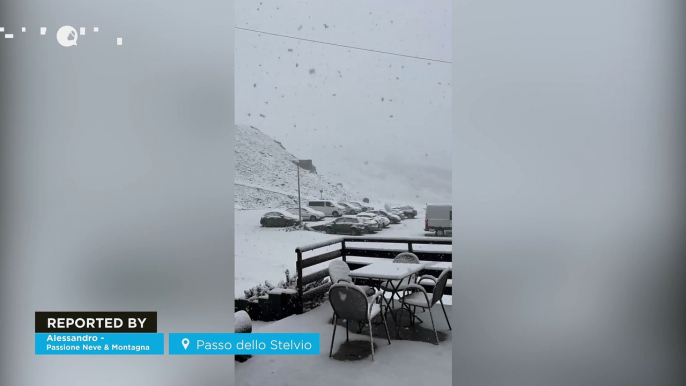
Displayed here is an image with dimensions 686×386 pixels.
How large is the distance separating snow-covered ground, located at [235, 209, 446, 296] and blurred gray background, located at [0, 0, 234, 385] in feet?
13.9

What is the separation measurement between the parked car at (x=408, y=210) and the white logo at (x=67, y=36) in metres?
6.25

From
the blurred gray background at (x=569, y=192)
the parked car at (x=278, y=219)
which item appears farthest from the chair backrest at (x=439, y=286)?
the parked car at (x=278, y=219)

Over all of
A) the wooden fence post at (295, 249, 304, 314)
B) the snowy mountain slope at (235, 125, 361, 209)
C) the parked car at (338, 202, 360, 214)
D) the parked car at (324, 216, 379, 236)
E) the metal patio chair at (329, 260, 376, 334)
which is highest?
the snowy mountain slope at (235, 125, 361, 209)

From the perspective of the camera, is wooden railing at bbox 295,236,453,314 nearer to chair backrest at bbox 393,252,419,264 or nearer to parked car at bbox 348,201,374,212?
chair backrest at bbox 393,252,419,264

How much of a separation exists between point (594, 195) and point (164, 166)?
1804mm

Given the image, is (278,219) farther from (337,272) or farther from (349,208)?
(337,272)

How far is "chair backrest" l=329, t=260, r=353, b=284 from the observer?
158 inches

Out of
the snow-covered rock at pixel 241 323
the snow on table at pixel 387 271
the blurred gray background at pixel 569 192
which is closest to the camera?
the blurred gray background at pixel 569 192

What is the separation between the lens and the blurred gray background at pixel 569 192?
170 centimetres

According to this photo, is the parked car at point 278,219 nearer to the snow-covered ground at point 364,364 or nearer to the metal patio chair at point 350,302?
the snow-covered ground at point 364,364

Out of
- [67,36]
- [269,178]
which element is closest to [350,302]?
[67,36]

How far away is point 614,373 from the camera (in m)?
1.75

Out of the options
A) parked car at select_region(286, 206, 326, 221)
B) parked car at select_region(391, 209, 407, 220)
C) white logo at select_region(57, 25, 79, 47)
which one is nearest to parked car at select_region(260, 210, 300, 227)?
parked car at select_region(286, 206, 326, 221)

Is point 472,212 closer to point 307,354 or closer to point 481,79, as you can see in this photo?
point 481,79
